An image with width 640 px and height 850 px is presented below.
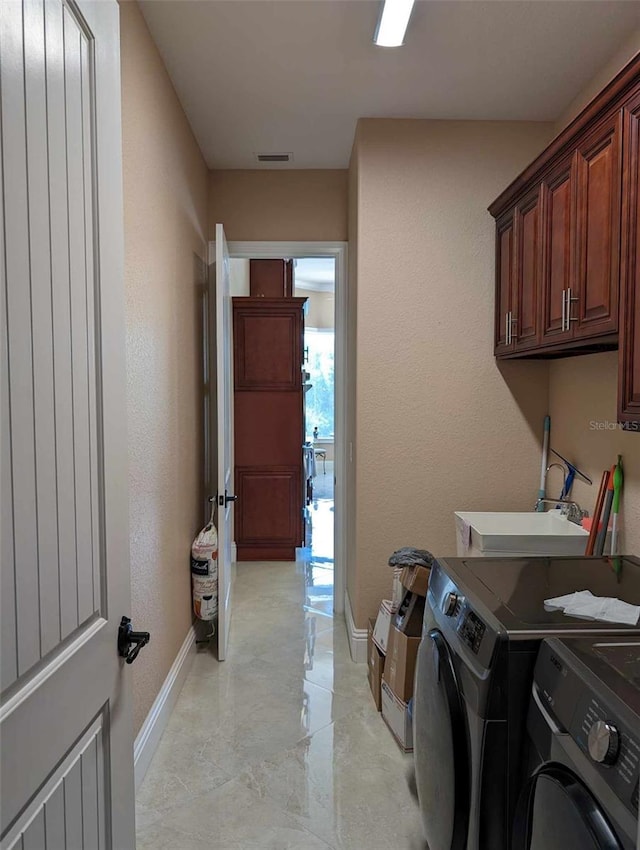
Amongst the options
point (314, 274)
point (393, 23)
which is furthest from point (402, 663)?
point (314, 274)

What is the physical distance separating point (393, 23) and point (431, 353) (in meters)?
1.42

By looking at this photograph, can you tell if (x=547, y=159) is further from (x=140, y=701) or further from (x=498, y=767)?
(x=140, y=701)

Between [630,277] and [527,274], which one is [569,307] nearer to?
[630,277]

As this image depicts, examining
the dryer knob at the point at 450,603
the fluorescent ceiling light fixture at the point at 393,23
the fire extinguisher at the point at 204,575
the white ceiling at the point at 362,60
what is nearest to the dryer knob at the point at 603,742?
the dryer knob at the point at 450,603

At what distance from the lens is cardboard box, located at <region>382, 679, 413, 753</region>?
2.21 metres

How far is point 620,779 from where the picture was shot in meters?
0.85

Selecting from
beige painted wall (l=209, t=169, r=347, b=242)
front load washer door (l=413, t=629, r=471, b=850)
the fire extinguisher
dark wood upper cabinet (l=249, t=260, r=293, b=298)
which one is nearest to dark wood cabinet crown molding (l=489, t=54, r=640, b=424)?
→ front load washer door (l=413, t=629, r=471, b=850)

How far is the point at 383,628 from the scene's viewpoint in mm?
2529

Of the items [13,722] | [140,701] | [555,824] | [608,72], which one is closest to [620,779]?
[555,824]

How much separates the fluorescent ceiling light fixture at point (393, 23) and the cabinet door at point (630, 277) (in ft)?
2.62

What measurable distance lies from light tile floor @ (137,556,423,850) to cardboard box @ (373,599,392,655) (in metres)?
0.29

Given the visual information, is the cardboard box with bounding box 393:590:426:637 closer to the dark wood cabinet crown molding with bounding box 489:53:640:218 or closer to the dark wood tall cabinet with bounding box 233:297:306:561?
the dark wood cabinet crown molding with bounding box 489:53:640:218

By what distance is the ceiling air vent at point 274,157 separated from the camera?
3.28 m

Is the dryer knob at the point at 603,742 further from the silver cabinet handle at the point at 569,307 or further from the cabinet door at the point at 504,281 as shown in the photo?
the cabinet door at the point at 504,281
